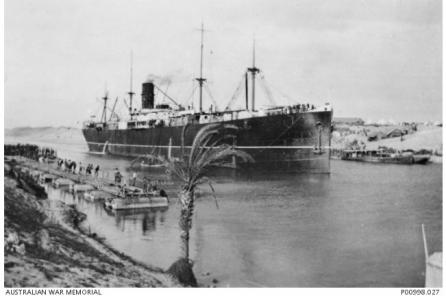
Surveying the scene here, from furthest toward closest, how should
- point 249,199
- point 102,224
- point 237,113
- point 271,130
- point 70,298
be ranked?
point 237,113, point 271,130, point 249,199, point 102,224, point 70,298

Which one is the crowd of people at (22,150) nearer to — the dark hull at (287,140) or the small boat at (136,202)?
the small boat at (136,202)

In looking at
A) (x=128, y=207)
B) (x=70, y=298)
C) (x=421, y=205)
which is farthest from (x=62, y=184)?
(x=421, y=205)

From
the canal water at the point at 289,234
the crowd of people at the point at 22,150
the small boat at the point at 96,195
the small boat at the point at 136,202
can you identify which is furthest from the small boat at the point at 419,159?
the crowd of people at the point at 22,150

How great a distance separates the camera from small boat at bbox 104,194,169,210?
16.8 m

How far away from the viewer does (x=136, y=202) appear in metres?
16.9

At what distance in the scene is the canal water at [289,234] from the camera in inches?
430

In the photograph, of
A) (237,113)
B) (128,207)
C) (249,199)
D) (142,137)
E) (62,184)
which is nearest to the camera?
(128,207)

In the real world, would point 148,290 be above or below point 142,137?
below

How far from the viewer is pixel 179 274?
32.0ft

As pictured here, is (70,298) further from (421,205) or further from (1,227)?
(421,205)

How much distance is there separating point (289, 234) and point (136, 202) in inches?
249

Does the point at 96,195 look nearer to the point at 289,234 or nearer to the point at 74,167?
the point at 74,167

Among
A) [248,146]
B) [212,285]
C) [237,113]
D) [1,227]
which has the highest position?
[237,113]

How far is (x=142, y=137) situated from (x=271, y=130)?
15.8m
